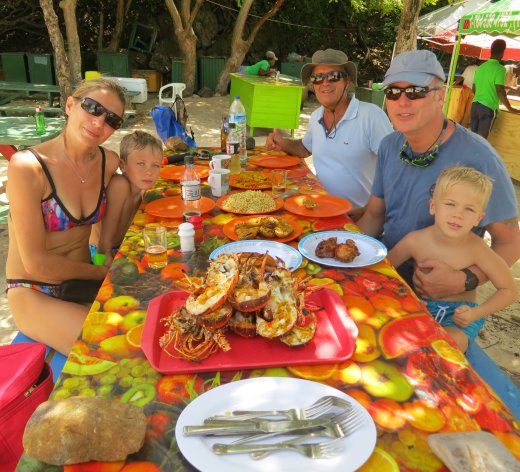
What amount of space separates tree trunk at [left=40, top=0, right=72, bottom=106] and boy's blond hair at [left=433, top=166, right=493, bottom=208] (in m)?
10.4

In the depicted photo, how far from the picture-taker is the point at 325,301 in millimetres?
1623

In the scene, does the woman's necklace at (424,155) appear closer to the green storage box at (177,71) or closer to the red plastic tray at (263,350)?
→ the red plastic tray at (263,350)

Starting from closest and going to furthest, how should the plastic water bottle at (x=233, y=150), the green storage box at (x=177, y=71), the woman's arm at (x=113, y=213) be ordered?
the woman's arm at (x=113, y=213)
the plastic water bottle at (x=233, y=150)
the green storage box at (x=177, y=71)

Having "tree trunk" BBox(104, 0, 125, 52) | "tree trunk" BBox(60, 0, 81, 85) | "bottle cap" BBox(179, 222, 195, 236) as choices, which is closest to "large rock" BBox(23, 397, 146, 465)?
"bottle cap" BBox(179, 222, 195, 236)

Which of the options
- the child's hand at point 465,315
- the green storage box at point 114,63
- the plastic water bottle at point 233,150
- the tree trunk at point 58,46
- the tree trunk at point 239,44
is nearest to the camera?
the child's hand at point 465,315

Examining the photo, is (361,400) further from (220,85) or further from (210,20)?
(210,20)

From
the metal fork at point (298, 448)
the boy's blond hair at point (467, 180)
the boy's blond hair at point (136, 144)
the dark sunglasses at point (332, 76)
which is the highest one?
the dark sunglasses at point (332, 76)

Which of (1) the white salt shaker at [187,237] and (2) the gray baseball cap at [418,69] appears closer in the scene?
(1) the white salt shaker at [187,237]

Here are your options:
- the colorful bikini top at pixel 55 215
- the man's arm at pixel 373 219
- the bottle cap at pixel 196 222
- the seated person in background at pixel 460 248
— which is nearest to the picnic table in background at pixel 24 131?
the colorful bikini top at pixel 55 215

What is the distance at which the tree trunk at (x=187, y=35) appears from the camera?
13.2 m

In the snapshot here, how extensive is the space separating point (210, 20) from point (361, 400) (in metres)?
19.0

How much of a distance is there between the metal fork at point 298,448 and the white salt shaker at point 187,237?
3.83 ft

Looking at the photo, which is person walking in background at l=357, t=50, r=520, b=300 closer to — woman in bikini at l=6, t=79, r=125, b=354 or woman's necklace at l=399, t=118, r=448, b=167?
woman's necklace at l=399, t=118, r=448, b=167

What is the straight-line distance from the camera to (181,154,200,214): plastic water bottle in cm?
232
